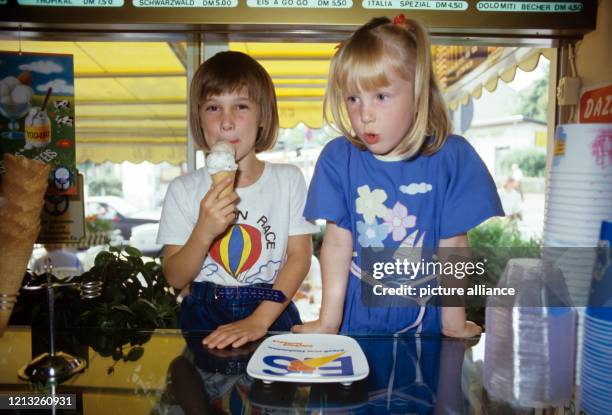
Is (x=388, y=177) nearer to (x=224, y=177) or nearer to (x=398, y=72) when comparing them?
(x=398, y=72)

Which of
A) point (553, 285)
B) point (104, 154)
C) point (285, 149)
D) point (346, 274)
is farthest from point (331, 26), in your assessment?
point (104, 154)

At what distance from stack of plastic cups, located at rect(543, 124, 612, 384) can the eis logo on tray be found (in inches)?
38.8

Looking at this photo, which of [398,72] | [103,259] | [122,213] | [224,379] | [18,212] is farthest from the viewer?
[122,213]

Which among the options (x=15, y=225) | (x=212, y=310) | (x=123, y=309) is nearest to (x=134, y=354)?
(x=15, y=225)

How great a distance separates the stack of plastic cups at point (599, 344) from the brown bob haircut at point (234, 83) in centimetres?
95

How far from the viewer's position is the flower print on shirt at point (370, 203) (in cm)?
123

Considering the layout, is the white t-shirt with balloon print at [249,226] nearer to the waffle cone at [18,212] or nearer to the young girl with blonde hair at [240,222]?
the young girl with blonde hair at [240,222]

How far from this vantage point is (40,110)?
2.27 metres

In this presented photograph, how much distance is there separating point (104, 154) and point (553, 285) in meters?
3.77

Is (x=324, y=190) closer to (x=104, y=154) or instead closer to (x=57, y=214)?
(x=57, y=214)

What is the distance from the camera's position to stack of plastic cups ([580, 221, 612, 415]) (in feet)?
2.39

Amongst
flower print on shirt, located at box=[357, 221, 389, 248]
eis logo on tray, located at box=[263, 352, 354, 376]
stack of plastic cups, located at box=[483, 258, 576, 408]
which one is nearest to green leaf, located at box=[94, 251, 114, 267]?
flower print on shirt, located at box=[357, 221, 389, 248]

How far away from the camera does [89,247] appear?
14.2ft

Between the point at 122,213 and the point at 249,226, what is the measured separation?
3507 millimetres
